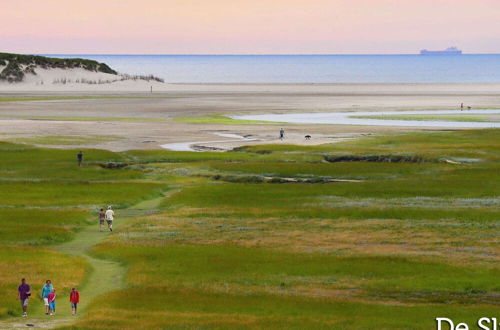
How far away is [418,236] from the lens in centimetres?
5709

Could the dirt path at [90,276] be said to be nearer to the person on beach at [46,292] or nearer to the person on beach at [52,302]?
the person on beach at [52,302]

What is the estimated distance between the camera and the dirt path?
3983cm

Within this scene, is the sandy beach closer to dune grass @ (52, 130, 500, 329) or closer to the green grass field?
the green grass field

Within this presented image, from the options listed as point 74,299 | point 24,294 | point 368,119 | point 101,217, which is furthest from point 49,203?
point 368,119

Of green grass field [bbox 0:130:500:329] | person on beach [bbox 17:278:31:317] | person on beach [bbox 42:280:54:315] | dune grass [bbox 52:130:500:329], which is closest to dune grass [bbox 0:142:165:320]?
green grass field [bbox 0:130:500:329]

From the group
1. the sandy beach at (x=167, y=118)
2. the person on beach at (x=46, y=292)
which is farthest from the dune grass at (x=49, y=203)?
the sandy beach at (x=167, y=118)

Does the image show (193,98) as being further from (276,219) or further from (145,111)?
(276,219)

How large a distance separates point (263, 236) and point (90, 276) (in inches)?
495

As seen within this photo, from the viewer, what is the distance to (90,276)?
4862 centimetres

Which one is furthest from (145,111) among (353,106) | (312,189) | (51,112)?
(312,189)

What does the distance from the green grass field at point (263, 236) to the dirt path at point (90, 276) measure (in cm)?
21

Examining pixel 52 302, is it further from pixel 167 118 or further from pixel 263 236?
pixel 167 118

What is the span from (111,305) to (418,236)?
21347 mm

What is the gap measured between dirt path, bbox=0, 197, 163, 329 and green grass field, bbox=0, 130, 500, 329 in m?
0.21
